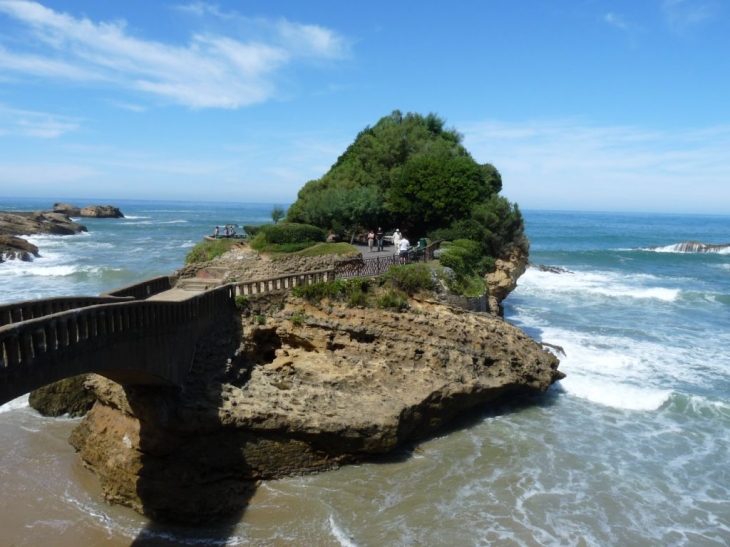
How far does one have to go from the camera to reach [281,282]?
17797 millimetres

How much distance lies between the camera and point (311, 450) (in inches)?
550

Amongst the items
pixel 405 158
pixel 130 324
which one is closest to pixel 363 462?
pixel 130 324

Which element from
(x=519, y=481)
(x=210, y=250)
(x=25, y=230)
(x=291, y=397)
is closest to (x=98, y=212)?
(x=25, y=230)

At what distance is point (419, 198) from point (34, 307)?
20.8 meters

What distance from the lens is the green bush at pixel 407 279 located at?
18672 millimetres

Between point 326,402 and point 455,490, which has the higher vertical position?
point 326,402

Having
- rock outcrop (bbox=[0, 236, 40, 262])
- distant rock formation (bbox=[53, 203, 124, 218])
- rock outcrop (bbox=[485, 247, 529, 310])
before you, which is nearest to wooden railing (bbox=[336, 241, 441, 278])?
rock outcrop (bbox=[485, 247, 529, 310])

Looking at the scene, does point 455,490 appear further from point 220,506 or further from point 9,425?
point 9,425

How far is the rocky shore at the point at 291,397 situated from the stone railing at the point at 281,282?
1.28ft

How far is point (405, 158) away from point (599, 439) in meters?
22.7

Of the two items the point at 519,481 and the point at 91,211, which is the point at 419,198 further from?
the point at 91,211

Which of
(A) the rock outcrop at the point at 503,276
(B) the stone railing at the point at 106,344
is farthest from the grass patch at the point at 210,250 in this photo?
(A) the rock outcrop at the point at 503,276

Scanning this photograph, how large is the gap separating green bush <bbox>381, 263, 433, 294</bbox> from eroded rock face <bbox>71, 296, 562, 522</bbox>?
0.64 metres

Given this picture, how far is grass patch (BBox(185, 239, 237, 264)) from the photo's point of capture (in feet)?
79.3
